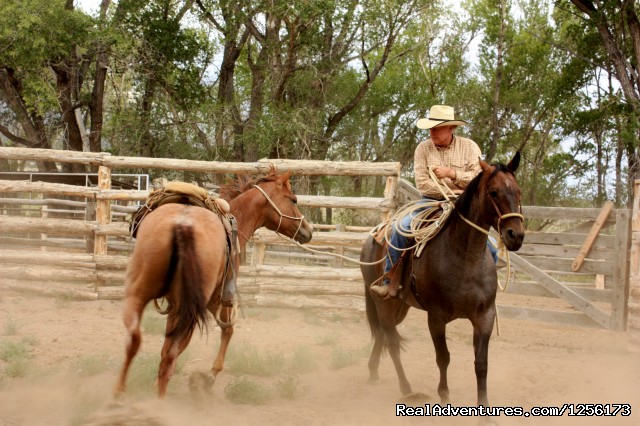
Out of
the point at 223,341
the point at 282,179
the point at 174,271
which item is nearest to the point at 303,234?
the point at 282,179

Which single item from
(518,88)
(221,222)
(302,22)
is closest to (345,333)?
(221,222)

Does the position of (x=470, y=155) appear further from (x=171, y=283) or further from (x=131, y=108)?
(x=131, y=108)

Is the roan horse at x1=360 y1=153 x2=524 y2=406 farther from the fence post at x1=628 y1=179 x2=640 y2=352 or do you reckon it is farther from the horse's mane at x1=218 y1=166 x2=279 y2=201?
the fence post at x1=628 y1=179 x2=640 y2=352

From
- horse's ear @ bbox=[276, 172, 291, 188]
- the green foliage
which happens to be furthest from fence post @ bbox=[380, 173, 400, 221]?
the green foliage

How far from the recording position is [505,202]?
4.40 meters

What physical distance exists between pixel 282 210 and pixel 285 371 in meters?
1.72

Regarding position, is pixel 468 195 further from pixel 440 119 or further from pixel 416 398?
pixel 416 398

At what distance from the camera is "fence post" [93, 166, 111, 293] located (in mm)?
9336

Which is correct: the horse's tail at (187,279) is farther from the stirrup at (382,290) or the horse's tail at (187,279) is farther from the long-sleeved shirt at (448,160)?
the long-sleeved shirt at (448,160)

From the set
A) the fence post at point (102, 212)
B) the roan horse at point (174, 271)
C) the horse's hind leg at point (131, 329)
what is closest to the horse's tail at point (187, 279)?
the roan horse at point (174, 271)

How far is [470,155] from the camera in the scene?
566 centimetres

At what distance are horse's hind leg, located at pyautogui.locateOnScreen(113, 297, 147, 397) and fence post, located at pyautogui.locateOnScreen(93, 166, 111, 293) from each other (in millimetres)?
5516

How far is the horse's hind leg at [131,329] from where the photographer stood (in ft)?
13.6

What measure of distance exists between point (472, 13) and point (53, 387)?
2638cm
